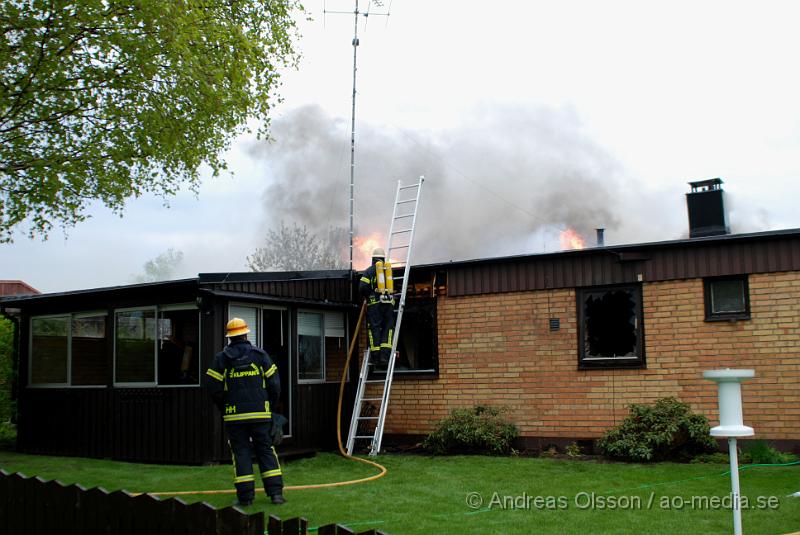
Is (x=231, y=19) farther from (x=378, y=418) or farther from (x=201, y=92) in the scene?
(x=378, y=418)

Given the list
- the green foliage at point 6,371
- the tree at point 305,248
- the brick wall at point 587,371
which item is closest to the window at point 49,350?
the green foliage at point 6,371

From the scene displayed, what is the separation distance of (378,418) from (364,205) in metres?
24.7

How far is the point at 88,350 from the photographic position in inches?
531

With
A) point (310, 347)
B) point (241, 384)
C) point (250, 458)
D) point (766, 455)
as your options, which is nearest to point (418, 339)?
point (310, 347)

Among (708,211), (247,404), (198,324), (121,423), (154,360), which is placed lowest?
(121,423)

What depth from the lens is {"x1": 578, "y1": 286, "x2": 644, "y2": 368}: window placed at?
11.9 m

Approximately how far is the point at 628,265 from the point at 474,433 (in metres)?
3.44

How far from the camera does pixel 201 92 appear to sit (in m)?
11.7

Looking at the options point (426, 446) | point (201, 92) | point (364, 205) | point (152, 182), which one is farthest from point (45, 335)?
point (364, 205)

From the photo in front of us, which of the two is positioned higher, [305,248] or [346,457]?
[305,248]

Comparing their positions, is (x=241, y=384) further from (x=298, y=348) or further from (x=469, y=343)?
(x=469, y=343)

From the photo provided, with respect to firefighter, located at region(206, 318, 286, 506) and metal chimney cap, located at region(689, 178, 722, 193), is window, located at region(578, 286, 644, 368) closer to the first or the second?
metal chimney cap, located at region(689, 178, 722, 193)

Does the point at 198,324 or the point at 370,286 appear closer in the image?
the point at 198,324

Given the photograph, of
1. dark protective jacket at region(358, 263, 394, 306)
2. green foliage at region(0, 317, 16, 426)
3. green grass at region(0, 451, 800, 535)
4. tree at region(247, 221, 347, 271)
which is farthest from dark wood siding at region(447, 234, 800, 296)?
tree at region(247, 221, 347, 271)
